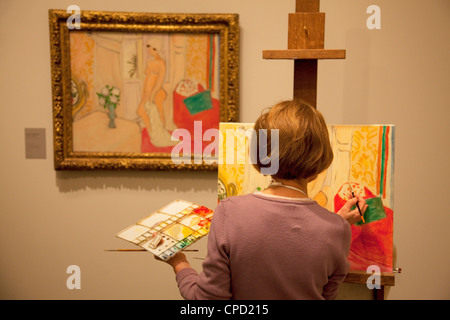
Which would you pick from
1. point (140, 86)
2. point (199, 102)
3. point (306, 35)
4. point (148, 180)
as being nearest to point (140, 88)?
point (140, 86)

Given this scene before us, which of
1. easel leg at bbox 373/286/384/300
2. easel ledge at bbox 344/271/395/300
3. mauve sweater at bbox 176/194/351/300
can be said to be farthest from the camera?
easel leg at bbox 373/286/384/300

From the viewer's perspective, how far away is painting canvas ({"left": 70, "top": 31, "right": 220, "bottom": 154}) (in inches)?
70.8

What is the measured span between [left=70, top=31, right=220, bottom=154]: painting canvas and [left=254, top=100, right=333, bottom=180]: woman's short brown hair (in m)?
0.96

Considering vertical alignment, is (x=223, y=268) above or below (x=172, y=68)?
below

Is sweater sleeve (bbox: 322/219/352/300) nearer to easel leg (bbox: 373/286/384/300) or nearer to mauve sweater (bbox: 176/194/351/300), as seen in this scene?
mauve sweater (bbox: 176/194/351/300)

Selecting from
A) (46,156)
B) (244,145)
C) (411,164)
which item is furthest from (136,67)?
(411,164)

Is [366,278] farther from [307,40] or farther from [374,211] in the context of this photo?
[307,40]

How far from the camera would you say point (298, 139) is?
861 mm

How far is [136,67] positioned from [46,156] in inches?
24.9

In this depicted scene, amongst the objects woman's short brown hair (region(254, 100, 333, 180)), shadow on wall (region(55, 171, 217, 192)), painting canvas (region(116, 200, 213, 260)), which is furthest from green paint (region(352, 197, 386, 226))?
shadow on wall (region(55, 171, 217, 192))

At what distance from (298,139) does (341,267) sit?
1.06 ft

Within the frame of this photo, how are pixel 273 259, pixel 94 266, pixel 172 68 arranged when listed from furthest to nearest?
pixel 94 266 < pixel 172 68 < pixel 273 259
